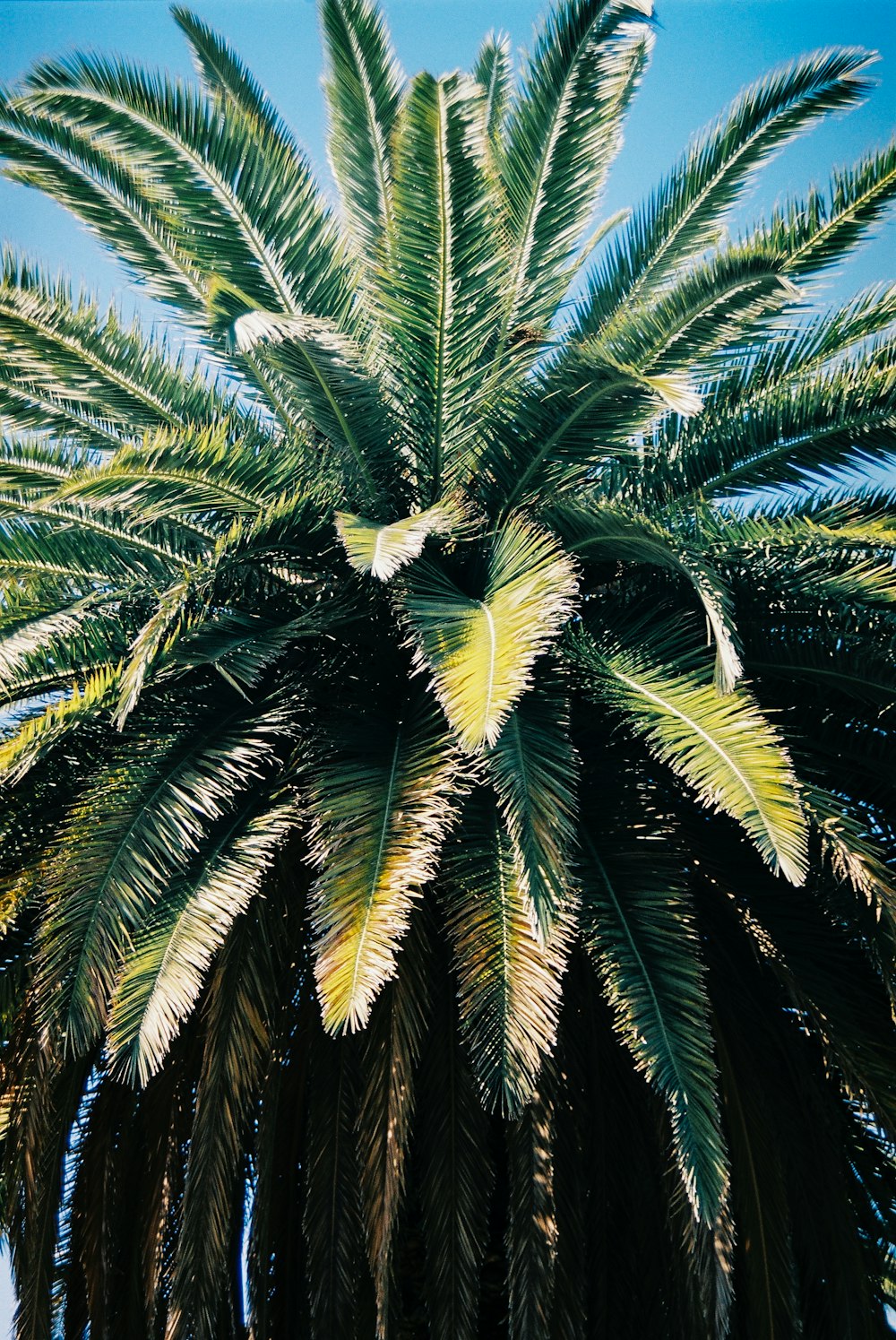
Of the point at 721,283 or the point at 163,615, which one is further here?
the point at 721,283

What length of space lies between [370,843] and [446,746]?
605 millimetres

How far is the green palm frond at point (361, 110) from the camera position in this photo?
23.7 ft

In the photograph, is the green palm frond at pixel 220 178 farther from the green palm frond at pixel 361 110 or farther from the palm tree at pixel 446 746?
the green palm frond at pixel 361 110

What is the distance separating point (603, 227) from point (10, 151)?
3.92m

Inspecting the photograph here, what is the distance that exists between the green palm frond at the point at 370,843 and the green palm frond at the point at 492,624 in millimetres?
436

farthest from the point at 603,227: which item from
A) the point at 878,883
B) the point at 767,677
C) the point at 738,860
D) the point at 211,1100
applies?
the point at 211,1100

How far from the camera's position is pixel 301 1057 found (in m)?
6.39

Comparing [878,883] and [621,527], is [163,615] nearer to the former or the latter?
[621,527]

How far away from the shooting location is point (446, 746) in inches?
221

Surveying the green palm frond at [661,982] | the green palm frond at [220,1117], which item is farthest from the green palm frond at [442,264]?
the green palm frond at [220,1117]

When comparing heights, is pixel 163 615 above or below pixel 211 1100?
above

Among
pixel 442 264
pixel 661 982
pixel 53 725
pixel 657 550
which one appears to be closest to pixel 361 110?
pixel 442 264

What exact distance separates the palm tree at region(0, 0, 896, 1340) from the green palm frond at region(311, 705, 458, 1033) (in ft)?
0.08

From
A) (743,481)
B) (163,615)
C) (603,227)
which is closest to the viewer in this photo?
(163,615)
